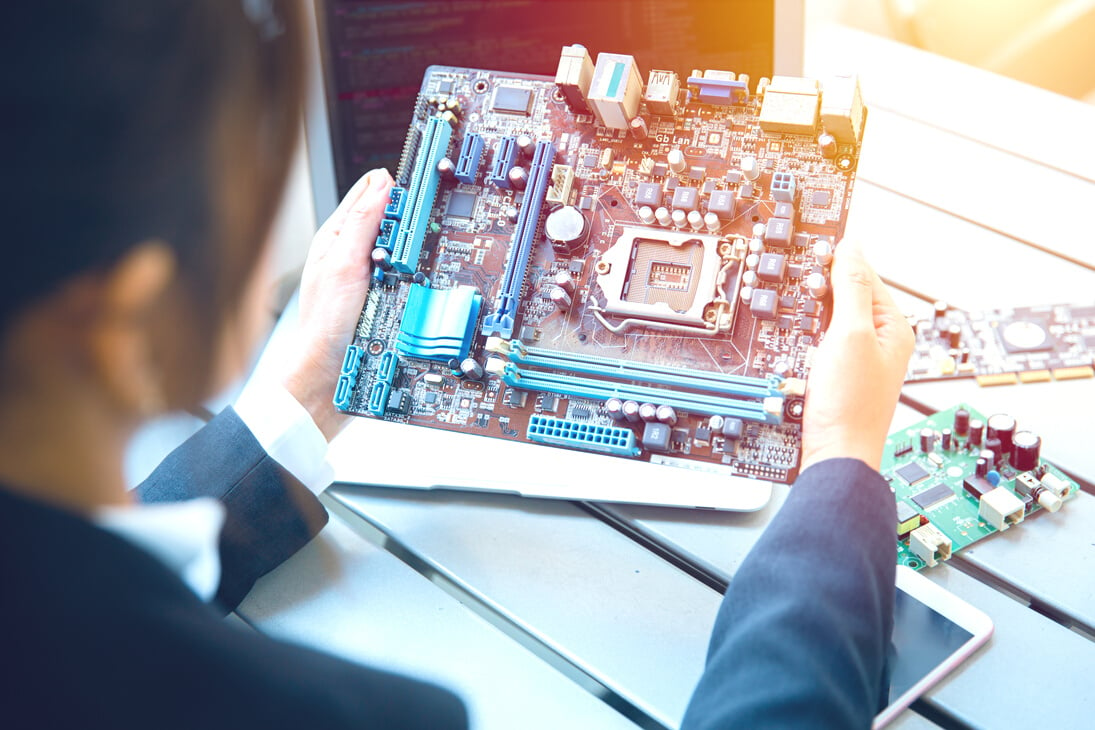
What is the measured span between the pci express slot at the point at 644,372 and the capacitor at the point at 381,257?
0.28 meters

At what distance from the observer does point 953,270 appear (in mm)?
2018

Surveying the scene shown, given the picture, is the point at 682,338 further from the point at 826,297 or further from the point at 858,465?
the point at 858,465

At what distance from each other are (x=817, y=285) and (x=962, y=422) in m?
0.45

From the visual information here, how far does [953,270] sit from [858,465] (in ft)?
2.76

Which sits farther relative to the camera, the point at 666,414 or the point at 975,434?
the point at 975,434

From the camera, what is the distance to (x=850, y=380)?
142 centimetres

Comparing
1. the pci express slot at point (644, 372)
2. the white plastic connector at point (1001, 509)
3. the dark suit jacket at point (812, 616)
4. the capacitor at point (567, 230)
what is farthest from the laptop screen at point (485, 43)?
the dark suit jacket at point (812, 616)

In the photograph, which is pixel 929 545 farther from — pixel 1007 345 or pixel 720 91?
pixel 720 91

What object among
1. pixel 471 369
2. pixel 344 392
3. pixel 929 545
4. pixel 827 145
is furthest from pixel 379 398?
pixel 929 545

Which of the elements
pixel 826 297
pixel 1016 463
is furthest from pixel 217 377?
pixel 1016 463

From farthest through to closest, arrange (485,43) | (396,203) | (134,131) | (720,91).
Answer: (485,43), (396,203), (720,91), (134,131)

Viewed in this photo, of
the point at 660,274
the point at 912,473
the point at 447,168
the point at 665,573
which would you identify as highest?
the point at 447,168

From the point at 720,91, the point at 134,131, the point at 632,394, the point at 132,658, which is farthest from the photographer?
the point at 720,91

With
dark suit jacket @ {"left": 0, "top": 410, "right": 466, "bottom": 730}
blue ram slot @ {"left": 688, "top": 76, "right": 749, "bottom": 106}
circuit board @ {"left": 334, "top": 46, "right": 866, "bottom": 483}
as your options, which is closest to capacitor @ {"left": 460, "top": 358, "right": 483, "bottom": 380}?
circuit board @ {"left": 334, "top": 46, "right": 866, "bottom": 483}
